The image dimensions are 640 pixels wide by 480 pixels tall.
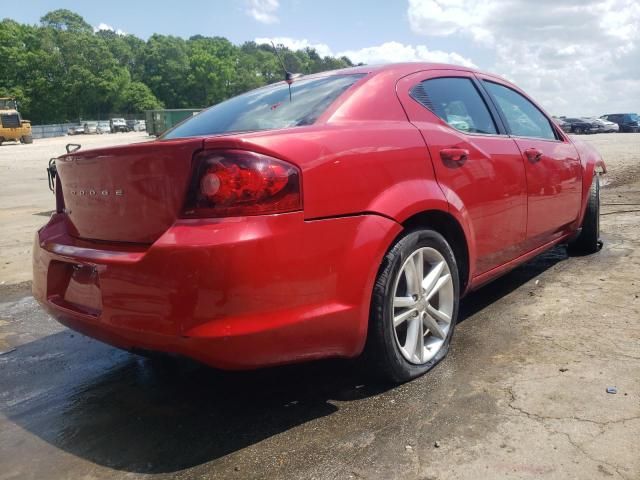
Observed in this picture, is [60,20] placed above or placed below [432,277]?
above

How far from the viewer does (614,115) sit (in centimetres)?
4709

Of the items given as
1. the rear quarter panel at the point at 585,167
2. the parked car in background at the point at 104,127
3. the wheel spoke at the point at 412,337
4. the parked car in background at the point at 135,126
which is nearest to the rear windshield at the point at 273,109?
the wheel spoke at the point at 412,337

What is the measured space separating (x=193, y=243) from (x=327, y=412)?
103 centimetres

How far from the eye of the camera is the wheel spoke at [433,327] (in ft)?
9.62

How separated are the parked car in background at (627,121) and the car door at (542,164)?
46571 millimetres

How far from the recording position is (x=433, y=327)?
2.97 meters

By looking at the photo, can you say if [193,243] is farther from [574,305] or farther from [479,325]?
[574,305]

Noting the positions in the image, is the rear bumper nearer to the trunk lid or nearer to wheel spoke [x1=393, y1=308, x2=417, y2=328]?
the trunk lid

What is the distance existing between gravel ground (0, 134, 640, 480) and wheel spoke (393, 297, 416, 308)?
0.40 metres

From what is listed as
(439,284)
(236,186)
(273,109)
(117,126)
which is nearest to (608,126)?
(439,284)

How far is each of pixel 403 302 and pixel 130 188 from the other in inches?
52.7

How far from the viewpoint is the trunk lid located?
7.44 feet

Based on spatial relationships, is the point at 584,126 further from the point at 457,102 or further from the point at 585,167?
the point at 457,102

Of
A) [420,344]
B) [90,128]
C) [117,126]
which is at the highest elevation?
[117,126]
